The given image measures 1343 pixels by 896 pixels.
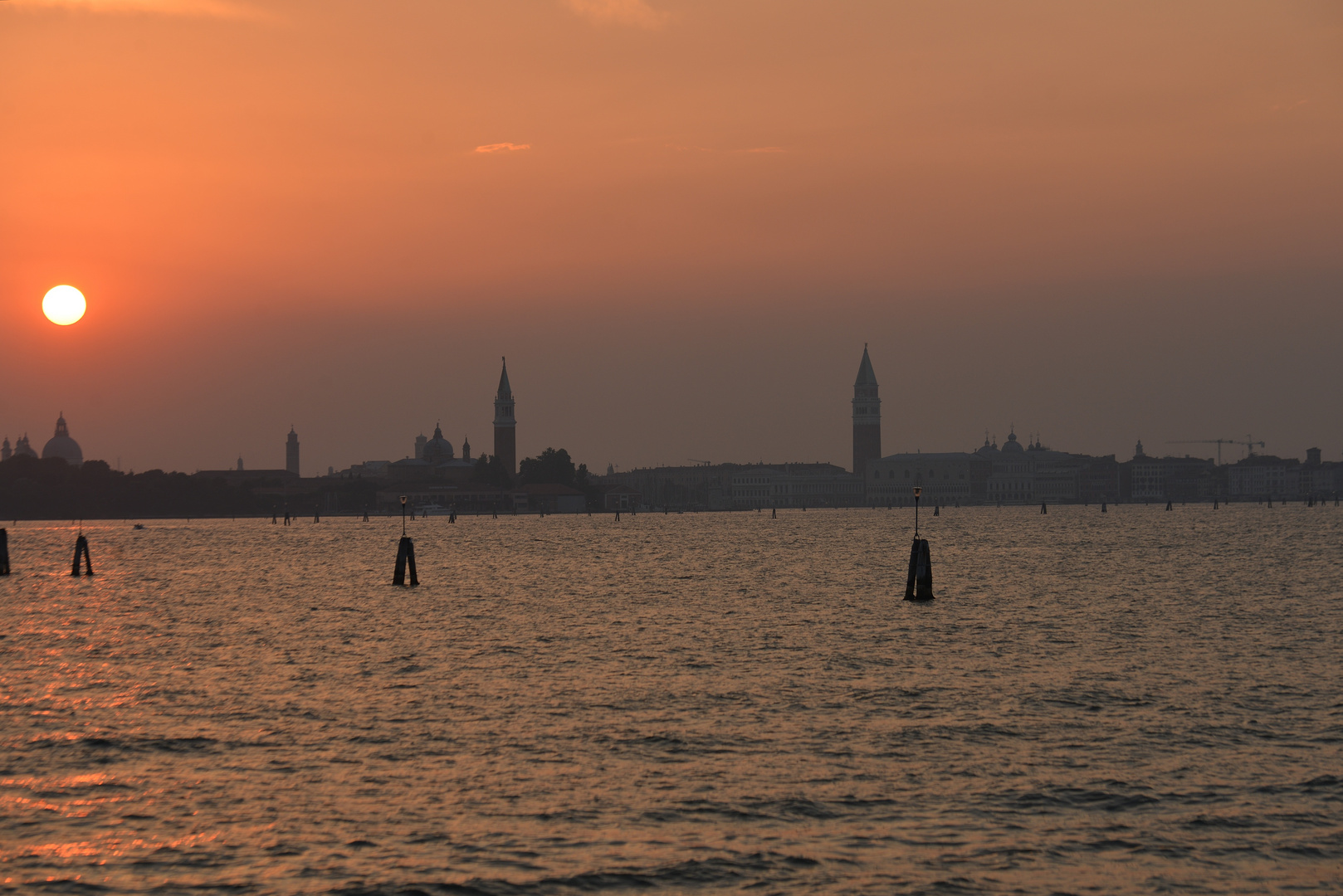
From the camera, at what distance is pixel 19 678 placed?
85.2 feet

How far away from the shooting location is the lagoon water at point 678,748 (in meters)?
13.1

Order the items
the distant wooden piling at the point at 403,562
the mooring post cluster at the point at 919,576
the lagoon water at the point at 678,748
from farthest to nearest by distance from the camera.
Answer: the distant wooden piling at the point at 403,562 < the mooring post cluster at the point at 919,576 < the lagoon water at the point at 678,748

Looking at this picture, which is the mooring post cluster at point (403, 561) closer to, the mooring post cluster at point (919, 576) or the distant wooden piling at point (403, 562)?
the distant wooden piling at point (403, 562)

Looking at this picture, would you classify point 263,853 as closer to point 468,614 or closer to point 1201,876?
point 1201,876

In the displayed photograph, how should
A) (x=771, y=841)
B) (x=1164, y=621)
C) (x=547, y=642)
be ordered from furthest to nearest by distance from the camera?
(x=1164, y=621)
(x=547, y=642)
(x=771, y=841)

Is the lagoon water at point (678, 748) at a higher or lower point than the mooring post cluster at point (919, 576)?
lower

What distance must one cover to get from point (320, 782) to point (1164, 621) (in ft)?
83.8

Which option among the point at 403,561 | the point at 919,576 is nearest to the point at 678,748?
the point at 919,576

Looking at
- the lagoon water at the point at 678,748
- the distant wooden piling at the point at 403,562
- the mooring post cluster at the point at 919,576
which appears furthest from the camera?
the distant wooden piling at the point at 403,562

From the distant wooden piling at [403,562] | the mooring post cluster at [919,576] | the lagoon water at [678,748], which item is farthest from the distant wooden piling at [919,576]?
the distant wooden piling at [403,562]

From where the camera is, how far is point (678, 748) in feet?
60.6

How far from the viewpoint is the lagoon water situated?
13148 mm

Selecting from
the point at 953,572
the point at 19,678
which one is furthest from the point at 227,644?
the point at 953,572

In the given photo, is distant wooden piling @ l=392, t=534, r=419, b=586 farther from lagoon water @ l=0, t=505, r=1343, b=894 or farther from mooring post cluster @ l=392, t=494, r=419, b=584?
lagoon water @ l=0, t=505, r=1343, b=894
